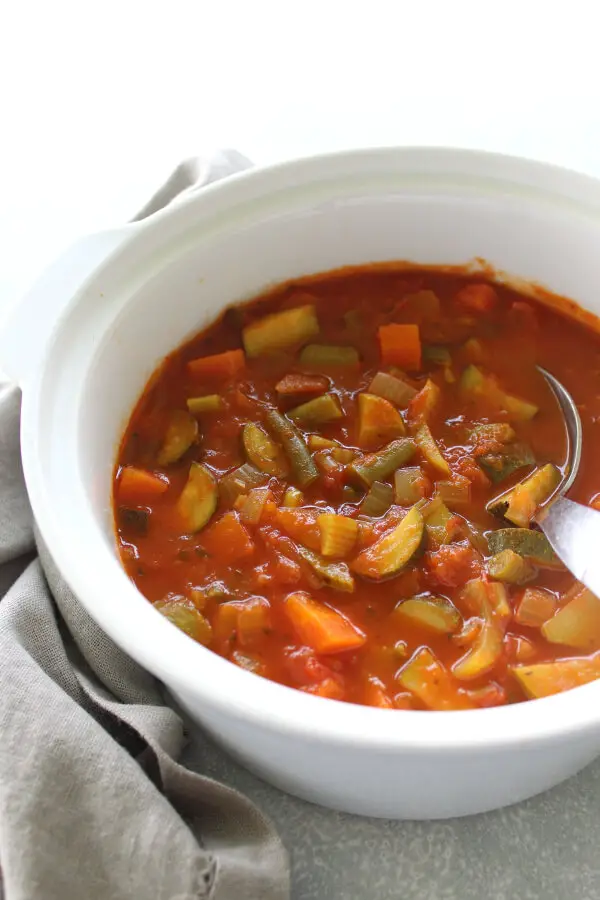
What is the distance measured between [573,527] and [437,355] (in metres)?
0.59

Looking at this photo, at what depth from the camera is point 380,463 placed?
7.53 feet

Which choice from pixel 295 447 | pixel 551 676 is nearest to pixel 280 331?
pixel 295 447

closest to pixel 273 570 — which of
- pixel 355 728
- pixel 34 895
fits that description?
pixel 355 728

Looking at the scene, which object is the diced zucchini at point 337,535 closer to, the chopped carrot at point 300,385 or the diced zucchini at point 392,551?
the diced zucchini at point 392,551

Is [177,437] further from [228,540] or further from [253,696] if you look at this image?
[253,696]

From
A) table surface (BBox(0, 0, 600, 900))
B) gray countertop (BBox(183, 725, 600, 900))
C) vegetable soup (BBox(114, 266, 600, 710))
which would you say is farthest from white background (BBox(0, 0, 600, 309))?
gray countertop (BBox(183, 725, 600, 900))

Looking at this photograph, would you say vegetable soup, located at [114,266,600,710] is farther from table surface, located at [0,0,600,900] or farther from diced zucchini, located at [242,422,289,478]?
table surface, located at [0,0,600,900]

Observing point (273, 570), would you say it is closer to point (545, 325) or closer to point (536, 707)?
point (536, 707)

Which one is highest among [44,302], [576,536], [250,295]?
[44,302]

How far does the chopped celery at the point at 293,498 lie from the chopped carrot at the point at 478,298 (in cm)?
80

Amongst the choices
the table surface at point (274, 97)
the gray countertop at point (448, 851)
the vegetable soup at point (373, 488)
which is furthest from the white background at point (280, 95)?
the gray countertop at point (448, 851)

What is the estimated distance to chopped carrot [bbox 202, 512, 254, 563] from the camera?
216 centimetres

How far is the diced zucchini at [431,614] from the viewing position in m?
2.04

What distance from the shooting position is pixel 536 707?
1620mm
